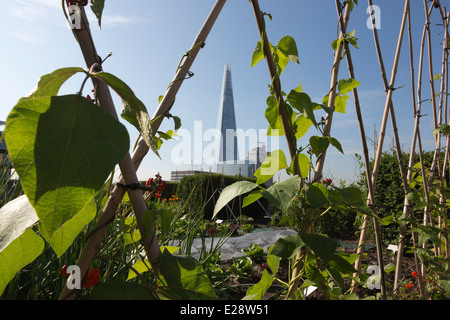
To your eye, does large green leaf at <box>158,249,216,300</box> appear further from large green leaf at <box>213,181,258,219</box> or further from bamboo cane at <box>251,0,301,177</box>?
bamboo cane at <box>251,0,301,177</box>

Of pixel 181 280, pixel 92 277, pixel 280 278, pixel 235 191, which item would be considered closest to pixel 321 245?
pixel 235 191

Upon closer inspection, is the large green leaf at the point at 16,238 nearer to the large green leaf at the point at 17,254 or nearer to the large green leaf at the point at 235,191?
the large green leaf at the point at 17,254

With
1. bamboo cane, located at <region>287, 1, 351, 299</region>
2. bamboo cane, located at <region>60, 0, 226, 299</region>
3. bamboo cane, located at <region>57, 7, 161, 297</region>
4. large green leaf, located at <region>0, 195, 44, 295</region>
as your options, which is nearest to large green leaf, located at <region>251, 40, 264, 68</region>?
bamboo cane, located at <region>60, 0, 226, 299</region>

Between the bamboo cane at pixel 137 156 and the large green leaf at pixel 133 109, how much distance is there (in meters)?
0.11

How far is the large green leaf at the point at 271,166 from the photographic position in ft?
2.42

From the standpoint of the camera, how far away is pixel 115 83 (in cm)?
36

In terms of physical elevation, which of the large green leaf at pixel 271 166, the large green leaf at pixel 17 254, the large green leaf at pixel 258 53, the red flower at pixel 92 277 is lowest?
the red flower at pixel 92 277

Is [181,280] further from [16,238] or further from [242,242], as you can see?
[242,242]

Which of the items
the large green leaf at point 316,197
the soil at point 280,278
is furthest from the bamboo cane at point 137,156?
the soil at point 280,278

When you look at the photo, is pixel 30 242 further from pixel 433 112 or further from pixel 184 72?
pixel 433 112

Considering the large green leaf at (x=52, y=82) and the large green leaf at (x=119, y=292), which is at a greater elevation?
the large green leaf at (x=52, y=82)

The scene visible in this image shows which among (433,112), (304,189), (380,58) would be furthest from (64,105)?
(433,112)

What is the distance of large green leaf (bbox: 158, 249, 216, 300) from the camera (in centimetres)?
47
